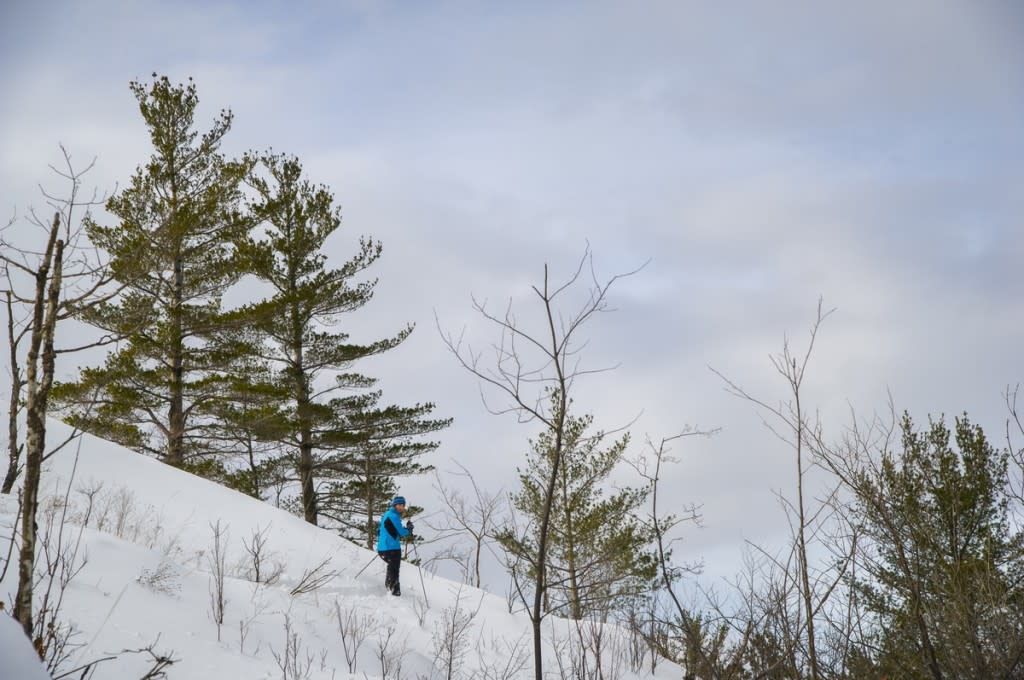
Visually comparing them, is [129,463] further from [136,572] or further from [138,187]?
[138,187]

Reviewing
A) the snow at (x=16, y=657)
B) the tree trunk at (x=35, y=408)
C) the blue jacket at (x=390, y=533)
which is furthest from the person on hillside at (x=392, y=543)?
the snow at (x=16, y=657)

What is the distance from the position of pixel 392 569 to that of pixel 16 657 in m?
9.40

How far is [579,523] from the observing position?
790 inches

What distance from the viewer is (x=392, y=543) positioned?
429 inches

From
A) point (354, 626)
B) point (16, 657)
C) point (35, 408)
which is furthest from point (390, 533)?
point (16, 657)

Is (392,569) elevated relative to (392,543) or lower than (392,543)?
lower

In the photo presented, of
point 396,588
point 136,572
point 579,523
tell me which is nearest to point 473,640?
point 396,588

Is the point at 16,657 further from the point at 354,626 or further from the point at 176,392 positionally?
the point at 176,392

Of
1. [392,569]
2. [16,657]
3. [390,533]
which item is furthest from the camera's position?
[390,533]

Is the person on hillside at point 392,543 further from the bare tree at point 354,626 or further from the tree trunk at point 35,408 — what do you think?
the tree trunk at point 35,408

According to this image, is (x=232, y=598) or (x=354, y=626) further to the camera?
(x=354, y=626)

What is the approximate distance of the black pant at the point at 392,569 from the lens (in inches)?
424

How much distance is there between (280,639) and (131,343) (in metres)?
11.9

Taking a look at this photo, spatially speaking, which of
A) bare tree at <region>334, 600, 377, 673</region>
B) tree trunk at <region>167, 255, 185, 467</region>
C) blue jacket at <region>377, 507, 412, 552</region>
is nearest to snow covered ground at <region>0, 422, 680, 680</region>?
bare tree at <region>334, 600, 377, 673</region>
